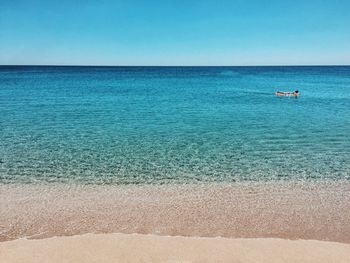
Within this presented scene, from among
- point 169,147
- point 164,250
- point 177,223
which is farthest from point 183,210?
point 169,147

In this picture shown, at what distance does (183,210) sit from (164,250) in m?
2.23

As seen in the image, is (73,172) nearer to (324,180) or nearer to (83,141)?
(83,141)

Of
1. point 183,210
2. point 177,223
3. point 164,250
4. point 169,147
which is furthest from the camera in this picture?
point 169,147

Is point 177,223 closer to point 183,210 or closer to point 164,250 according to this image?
point 183,210

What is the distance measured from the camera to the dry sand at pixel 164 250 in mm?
6242

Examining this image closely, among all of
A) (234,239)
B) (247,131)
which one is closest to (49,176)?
(234,239)

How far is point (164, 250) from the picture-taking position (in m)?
6.54

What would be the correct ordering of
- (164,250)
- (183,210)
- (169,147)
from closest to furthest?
(164,250)
(183,210)
(169,147)

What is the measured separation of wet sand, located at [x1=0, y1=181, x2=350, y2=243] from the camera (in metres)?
7.61

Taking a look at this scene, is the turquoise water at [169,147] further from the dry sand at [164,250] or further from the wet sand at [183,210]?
the dry sand at [164,250]

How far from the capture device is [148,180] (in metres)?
11.1

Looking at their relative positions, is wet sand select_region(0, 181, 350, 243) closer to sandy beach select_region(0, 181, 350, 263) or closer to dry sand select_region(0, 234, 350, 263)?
sandy beach select_region(0, 181, 350, 263)

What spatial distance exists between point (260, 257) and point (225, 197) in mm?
3316

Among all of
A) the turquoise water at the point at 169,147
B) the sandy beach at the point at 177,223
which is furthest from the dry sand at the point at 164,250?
the turquoise water at the point at 169,147
